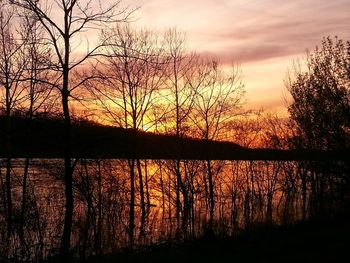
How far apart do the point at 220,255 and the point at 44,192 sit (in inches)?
675

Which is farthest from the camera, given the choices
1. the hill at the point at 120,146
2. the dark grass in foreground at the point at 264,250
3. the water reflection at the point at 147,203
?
the water reflection at the point at 147,203

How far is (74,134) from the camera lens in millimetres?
14430

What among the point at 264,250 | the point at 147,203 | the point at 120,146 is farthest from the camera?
the point at 147,203

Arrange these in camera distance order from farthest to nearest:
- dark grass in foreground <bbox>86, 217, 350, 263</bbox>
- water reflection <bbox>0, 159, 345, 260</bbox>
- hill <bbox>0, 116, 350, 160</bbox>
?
Answer: water reflection <bbox>0, 159, 345, 260</bbox>, hill <bbox>0, 116, 350, 160</bbox>, dark grass in foreground <bbox>86, 217, 350, 263</bbox>

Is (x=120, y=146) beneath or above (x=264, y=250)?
above

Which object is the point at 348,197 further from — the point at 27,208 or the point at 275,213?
the point at 27,208

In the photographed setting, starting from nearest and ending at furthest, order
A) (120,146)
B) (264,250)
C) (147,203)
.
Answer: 1. (264,250)
2. (120,146)
3. (147,203)

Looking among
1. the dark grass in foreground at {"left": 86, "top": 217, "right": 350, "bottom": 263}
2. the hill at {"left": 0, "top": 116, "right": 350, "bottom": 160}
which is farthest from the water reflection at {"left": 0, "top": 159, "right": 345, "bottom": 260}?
the dark grass in foreground at {"left": 86, "top": 217, "right": 350, "bottom": 263}

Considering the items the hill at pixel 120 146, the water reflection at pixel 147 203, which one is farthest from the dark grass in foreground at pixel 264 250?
the hill at pixel 120 146

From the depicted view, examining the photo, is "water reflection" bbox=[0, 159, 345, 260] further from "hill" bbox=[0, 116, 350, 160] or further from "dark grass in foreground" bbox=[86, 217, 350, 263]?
"dark grass in foreground" bbox=[86, 217, 350, 263]

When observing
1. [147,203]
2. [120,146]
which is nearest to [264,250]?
[120,146]

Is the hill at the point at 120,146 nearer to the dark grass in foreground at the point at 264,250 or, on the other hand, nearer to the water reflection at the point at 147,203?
the water reflection at the point at 147,203

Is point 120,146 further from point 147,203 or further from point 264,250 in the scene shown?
point 147,203

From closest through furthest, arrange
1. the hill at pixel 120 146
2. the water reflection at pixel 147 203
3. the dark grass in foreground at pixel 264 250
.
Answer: the dark grass in foreground at pixel 264 250, the hill at pixel 120 146, the water reflection at pixel 147 203
